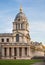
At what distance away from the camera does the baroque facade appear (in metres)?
106

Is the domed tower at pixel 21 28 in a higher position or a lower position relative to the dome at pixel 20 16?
lower

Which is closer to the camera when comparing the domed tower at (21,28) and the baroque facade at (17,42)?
the baroque facade at (17,42)

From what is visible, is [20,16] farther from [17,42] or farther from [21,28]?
[17,42]

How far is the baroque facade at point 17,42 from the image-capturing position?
4181 inches

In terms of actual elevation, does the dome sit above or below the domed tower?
above

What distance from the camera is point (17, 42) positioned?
107562 mm

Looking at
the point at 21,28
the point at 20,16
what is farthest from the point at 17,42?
the point at 20,16

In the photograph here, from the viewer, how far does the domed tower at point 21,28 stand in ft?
375

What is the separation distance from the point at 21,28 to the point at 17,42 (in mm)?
9955

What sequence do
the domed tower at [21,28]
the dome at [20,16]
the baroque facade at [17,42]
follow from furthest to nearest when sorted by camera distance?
1. the dome at [20,16]
2. the domed tower at [21,28]
3. the baroque facade at [17,42]

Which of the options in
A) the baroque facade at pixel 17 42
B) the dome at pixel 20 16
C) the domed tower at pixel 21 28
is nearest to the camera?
the baroque facade at pixel 17 42

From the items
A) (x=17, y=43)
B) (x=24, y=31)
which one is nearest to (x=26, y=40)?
(x=24, y=31)

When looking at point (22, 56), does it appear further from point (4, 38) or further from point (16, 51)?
point (4, 38)

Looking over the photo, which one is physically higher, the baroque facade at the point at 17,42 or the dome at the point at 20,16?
the dome at the point at 20,16
